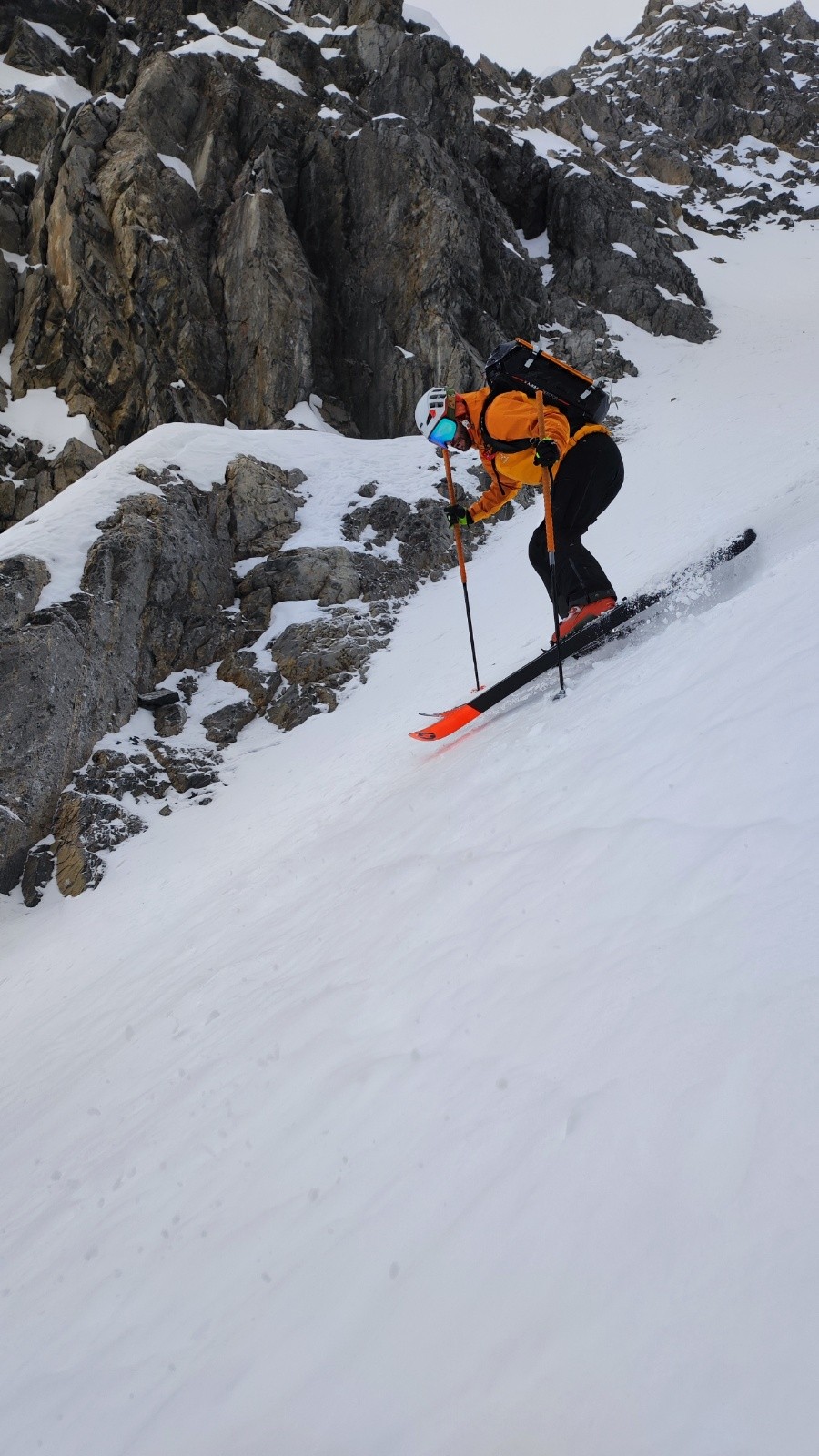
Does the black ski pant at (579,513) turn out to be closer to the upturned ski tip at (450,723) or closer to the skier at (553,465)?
the skier at (553,465)

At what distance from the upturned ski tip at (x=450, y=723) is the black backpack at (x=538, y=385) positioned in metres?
2.04

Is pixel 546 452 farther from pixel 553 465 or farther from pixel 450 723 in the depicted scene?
pixel 450 723

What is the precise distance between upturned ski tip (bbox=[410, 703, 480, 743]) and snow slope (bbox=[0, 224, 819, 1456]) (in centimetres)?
128

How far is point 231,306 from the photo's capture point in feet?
80.8

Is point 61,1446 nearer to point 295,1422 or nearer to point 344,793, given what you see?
point 295,1422

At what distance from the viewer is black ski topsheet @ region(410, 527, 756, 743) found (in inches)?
244

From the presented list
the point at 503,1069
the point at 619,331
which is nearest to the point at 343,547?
the point at 503,1069

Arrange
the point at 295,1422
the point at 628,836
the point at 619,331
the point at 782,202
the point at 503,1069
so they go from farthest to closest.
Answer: the point at 782,202 < the point at 619,331 < the point at 628,836 < the point at 503,1069 < the point at 295,1422

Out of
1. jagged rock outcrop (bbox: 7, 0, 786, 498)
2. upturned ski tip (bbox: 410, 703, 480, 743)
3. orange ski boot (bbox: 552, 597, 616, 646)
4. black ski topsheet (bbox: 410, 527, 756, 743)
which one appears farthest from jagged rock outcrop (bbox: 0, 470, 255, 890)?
jagged rock outcrop (bbox: 7, 0, 786, 498)

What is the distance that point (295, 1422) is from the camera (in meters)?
1.63

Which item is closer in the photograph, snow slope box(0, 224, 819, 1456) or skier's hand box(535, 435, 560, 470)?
snow slope box(0, 224, 819, 1456)

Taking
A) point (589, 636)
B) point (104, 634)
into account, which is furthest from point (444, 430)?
point (104, 634)

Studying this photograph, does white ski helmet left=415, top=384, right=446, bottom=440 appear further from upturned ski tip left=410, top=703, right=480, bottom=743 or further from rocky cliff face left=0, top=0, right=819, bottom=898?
rocky cliff face left=0, top=0, right=819, bottom=898

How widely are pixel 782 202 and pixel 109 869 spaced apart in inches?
2211
